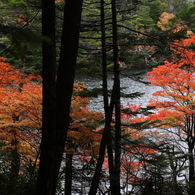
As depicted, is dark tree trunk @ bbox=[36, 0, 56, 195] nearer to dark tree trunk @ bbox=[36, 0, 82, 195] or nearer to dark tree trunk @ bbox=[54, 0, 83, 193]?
dark tree trunk @ bbox=[36, 0, 82, 195]

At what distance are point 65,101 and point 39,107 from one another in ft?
8.49

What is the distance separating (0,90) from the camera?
6.34 meters

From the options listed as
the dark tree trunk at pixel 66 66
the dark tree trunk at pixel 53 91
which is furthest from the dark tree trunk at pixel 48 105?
the dark tree trunk at pixel 66 66

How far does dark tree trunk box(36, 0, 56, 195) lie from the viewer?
2836mm

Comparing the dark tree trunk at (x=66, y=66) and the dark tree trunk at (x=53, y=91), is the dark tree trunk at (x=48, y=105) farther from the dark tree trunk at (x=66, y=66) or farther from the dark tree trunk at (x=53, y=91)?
the dark tree trunk at (x=66, y=66)

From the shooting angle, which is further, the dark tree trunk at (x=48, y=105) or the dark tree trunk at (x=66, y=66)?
the dark tree trunk at (x=66, y=66)

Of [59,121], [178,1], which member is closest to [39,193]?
[59,121]

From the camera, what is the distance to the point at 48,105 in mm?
2939

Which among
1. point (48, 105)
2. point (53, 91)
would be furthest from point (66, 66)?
point (48, 105)

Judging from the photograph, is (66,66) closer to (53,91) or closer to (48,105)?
(53,91)

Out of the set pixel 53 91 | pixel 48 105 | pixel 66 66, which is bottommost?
pixel 48 105

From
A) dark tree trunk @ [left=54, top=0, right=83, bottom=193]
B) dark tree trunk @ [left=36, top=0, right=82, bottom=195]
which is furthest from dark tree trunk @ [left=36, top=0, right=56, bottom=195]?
dark tree trunk @ [left=54, top=0, right=83, bottom=193]

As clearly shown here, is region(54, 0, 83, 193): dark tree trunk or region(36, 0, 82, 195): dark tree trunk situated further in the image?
region(54, 0, 83, 193): dark tree trunk

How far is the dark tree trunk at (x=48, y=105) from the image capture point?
2.84 meters
